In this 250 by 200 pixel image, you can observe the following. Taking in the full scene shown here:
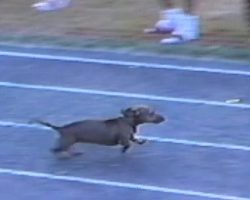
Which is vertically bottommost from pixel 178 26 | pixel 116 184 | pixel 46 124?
pixel 116 184

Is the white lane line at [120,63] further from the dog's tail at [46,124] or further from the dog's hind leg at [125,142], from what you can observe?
the dog's hind leg at [125,142]

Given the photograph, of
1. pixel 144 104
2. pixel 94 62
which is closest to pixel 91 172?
pixel 144 104

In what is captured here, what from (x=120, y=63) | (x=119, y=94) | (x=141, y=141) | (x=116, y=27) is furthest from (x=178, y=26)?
(x=141, y=141)

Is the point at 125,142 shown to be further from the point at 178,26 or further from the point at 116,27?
the point at 116,27

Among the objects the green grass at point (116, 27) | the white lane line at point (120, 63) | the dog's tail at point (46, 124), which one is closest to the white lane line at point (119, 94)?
the white lane line at point (120, 63)

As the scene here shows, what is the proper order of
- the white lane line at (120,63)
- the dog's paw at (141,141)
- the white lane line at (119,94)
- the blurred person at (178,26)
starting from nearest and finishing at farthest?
the dog's paw at (141,141)
the white lane line at (119,94)
the white lane line at (120,63)
the blurred person at (178,26)

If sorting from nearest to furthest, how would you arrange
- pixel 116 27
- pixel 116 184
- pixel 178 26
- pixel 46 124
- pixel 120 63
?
1. pixel 116 184
2. pixel 46 124
3. pixel 120 63
4. pixel 178 26
5. pixel 116 27

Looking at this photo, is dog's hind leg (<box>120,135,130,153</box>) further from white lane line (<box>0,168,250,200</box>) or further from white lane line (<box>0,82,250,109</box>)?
white lane line (<box>0,82,250,109</box>)

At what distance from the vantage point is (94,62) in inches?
489

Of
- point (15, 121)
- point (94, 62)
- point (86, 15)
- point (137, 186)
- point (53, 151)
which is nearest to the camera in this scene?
point (137, 186)

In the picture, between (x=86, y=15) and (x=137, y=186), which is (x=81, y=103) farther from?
(x=86, y=15)

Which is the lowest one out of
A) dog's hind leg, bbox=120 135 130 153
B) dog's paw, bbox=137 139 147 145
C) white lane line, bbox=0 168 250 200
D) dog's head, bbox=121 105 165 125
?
white lane line, bbox=0 168 250 200

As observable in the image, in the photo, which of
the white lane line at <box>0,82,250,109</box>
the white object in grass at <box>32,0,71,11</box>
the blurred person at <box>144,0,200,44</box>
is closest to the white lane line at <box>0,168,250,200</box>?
the white lane line at <box>0,82,250,109</box>

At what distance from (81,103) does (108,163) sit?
165 cm
